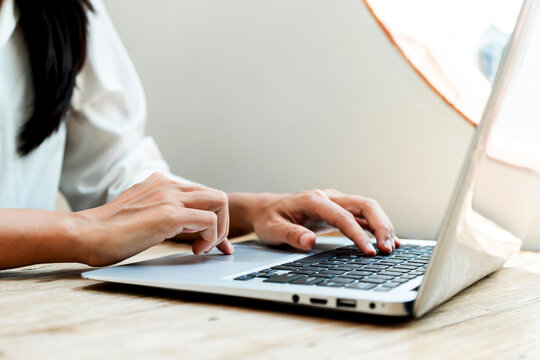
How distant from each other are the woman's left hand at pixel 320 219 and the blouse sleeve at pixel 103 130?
33 centimetres

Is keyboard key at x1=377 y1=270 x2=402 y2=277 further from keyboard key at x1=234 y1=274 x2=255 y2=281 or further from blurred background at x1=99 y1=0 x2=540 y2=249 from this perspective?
blurred background at x1=99 y1=0 x2=540 y2=249

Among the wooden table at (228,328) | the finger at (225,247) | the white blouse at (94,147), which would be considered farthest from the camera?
the white blouse at (94,147)

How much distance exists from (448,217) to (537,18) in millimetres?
171

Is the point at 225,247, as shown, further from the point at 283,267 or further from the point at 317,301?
the point at 317,301

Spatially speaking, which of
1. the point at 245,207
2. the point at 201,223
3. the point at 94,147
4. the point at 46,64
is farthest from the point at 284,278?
the point at 94,147

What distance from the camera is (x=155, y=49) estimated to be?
1446 millimetres

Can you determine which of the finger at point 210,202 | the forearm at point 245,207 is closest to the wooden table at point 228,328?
the finger at point 210,202

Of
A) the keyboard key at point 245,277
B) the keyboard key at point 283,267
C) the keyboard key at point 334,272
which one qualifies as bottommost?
the keyboard key at point 283,267

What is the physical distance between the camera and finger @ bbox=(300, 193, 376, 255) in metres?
0.66

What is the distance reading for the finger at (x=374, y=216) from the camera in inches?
26.9

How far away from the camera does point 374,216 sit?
73 cm

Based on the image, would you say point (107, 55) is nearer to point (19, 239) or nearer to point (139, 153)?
point (139, 153)

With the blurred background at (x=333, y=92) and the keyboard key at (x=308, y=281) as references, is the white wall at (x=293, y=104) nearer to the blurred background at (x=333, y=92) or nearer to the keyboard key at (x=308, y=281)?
the blurred background at (x=333, y=92)

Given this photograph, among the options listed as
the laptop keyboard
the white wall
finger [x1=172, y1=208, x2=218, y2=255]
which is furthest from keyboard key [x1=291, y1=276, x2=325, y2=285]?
the white wall
